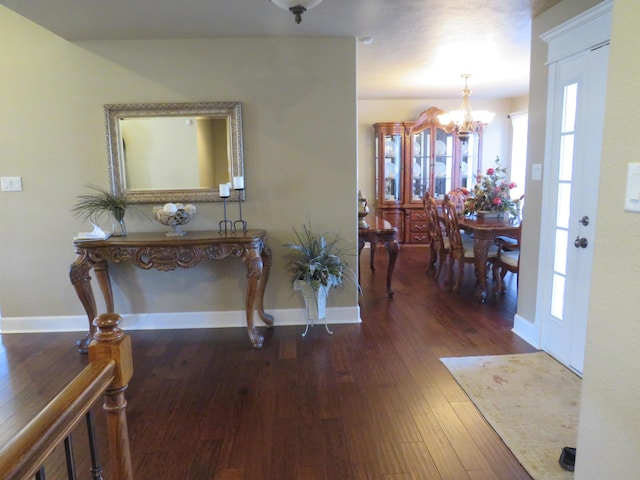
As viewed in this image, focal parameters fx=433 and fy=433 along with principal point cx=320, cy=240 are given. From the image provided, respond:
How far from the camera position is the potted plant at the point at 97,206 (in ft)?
10.9

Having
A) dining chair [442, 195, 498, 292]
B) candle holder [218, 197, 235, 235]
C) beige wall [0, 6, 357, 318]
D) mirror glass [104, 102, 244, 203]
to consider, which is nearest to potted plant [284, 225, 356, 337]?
beige wall [0, 6, 357, 318]

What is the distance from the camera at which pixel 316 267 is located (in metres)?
3.35

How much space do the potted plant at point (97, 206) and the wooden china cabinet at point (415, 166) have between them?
4278mm

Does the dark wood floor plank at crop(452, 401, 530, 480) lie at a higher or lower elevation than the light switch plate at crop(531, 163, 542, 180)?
lower

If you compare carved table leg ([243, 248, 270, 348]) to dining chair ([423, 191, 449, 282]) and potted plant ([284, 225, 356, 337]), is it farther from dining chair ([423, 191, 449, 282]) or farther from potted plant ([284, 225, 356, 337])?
dining chair ([423, 191, 449, 282])

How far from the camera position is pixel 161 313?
12.0 ft

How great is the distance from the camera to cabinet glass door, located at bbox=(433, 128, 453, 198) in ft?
22.2

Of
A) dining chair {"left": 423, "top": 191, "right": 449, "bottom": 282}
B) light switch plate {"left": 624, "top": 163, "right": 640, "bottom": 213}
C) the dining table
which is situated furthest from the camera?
dining chair {"left": 423, "top": 191, "right": 449, "bottom": 282}

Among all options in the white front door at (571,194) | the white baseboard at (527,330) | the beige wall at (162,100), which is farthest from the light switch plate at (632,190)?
the beige wall at (162,100)

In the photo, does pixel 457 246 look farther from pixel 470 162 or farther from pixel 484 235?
pixel 470 162

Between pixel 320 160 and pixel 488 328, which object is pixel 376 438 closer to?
pixel 488 328

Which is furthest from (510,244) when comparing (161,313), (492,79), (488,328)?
(161,313)

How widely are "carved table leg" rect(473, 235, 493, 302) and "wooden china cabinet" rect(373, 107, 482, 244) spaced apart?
270cm

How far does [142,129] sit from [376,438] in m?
2.83
